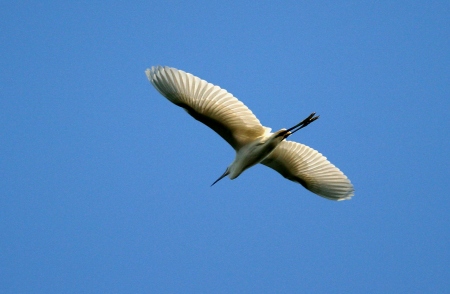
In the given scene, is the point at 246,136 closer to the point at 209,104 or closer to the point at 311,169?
the point at 209,104

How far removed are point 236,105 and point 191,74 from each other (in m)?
0.81

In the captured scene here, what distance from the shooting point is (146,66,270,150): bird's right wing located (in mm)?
8367

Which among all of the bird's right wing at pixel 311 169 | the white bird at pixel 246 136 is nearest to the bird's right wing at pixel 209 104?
the white bird at pixel 246 136

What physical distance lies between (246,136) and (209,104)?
89 cm

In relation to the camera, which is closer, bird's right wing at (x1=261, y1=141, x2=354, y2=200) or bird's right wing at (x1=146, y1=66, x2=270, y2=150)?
bird's right wing at (x1=146, y1=66, x2=270, y2=150)

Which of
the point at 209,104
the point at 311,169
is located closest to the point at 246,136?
the point at 209,104

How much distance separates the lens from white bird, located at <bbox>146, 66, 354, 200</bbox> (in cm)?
845

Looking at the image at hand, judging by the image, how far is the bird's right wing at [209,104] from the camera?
27.5ft

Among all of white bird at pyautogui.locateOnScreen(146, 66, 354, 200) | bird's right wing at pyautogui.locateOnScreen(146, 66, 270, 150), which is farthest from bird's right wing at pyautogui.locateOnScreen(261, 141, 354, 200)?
bird's right wing at pyautogui.locateOnScreen(146, 66, 270, 150)

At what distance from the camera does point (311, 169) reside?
10.0m

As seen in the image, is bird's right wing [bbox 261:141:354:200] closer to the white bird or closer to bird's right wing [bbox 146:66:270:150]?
the white bird

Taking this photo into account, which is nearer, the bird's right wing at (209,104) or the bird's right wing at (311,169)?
the bird's right wing at (209,104)

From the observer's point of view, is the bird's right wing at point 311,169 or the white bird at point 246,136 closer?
the white bird at point 246,136

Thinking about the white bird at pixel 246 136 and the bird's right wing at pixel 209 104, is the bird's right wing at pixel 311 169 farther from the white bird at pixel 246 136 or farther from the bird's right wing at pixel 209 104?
the bird's right wing at pixel 209 104
